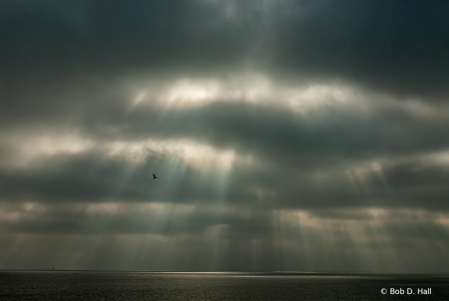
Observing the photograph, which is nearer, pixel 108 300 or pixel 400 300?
pixel 108 300

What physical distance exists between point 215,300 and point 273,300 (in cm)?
1993

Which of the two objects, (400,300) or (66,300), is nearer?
(66,300)

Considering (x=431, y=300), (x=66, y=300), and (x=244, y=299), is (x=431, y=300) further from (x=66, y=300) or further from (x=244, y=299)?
(x=66, y=300)

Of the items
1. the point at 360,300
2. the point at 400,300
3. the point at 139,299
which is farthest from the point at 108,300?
the point at 400,300

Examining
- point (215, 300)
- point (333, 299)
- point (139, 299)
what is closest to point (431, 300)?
point (333, 299)

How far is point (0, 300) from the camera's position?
120 metres

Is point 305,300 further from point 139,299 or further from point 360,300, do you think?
point 139,299

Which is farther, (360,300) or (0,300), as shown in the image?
(360,300)

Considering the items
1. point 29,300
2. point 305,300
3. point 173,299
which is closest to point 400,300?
point 305,300

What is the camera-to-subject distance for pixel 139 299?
12512 centimetres

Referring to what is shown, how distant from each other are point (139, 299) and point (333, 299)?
68295 mm

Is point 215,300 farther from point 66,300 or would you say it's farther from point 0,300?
point 0,300

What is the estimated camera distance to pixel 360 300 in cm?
12988

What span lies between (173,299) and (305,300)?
45.4 m
